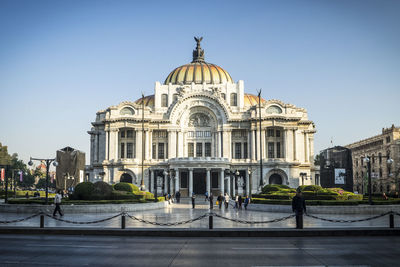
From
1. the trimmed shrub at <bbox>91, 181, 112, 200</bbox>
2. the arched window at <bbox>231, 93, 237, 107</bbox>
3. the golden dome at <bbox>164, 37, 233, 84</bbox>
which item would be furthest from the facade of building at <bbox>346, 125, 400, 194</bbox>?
the trimmed shrub at <bbox>91, 181, 112, 200</bbox>

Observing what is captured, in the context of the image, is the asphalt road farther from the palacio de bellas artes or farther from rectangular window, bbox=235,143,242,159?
rectangular window, bbox=235,143,242,159

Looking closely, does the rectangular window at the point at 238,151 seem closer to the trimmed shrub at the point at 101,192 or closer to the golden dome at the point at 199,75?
the golden dome at the point at 199,75

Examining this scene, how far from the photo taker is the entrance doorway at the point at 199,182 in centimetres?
7544

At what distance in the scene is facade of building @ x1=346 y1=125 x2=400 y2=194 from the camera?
274 ft

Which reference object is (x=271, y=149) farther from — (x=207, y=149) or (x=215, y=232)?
(x=215, y=232)

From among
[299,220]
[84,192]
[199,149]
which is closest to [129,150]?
[199,149]

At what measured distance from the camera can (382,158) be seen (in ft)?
300

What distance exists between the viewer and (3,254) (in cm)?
1489

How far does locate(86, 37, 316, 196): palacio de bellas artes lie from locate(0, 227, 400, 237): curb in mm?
48893

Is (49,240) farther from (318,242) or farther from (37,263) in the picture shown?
(318,242)

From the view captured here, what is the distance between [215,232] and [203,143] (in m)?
57.8

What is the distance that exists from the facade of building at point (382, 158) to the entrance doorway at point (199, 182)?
→ 31933mm

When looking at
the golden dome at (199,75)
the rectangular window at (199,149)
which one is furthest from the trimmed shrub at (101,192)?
the golden dome at (199,75)

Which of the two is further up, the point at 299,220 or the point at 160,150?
the point at 160,150
